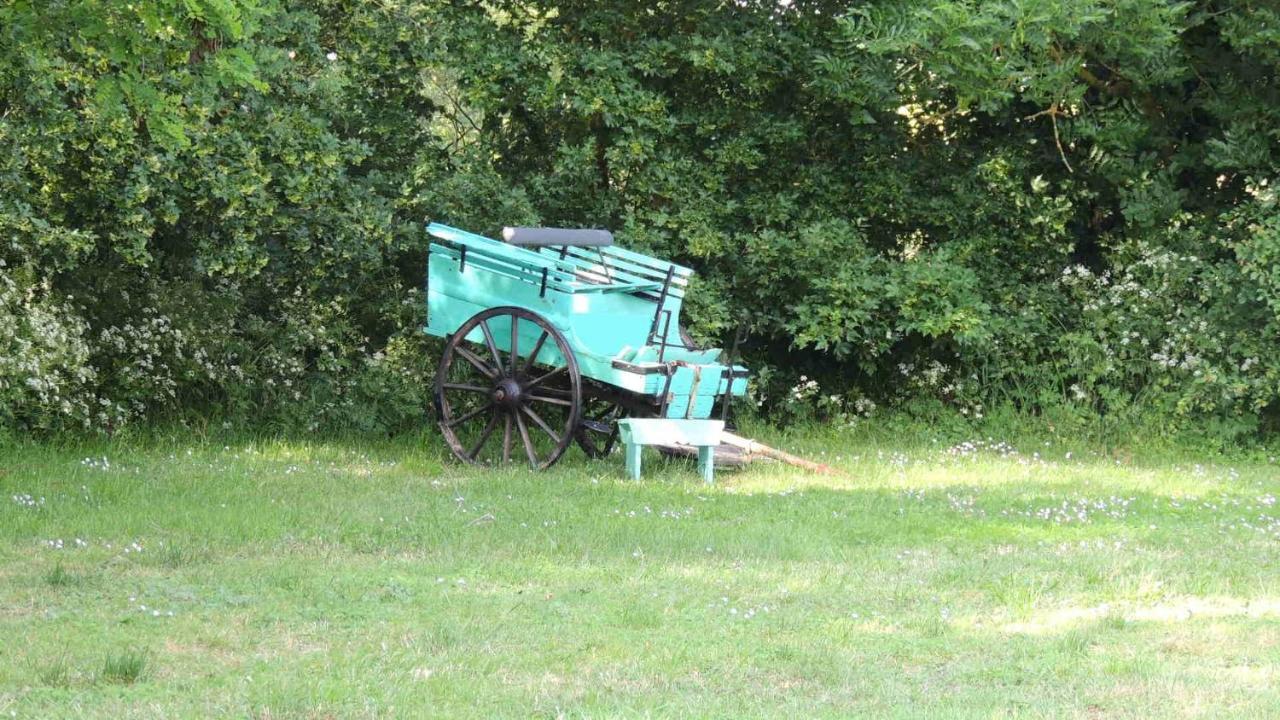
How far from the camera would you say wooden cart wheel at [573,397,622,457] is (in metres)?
9.69

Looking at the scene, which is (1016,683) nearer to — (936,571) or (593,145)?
(936,571)

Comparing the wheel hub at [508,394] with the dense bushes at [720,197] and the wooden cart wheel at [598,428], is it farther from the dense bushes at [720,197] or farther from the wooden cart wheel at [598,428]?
the dense bushes at [720,197]

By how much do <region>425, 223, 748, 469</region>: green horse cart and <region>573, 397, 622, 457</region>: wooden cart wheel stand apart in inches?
0.7

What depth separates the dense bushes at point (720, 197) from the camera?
10.2 metres

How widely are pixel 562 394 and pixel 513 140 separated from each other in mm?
3481

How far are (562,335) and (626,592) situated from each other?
3.60 meters

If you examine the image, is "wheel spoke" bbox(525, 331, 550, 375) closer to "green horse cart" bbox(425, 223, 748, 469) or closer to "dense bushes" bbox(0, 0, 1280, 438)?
"green horse cart" bbox(425, 223, 748, 469)

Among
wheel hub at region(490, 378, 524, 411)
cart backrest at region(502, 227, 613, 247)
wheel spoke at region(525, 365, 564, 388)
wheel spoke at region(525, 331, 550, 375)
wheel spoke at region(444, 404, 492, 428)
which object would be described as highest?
cart backrest at region(502, 227, 613, 247)

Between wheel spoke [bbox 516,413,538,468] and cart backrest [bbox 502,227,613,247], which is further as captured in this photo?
cart backrest [bbox 502,227,613,247]

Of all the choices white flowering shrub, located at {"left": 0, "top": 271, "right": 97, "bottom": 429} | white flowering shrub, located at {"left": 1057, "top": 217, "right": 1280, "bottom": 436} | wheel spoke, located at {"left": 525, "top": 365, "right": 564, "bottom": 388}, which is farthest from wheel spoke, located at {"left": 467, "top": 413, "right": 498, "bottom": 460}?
white flowering shrub, located at {"left": 1057, "top": 217, "right": 1280, "bottom": 436}

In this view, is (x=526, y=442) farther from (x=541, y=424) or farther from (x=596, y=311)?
(x=596, y=311)

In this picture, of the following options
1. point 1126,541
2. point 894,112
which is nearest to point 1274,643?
point 1126,541

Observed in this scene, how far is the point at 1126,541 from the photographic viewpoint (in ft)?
24.0

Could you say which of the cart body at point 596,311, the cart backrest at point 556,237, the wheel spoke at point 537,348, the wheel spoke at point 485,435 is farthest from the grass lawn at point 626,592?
the cart backrest at point 556,237
